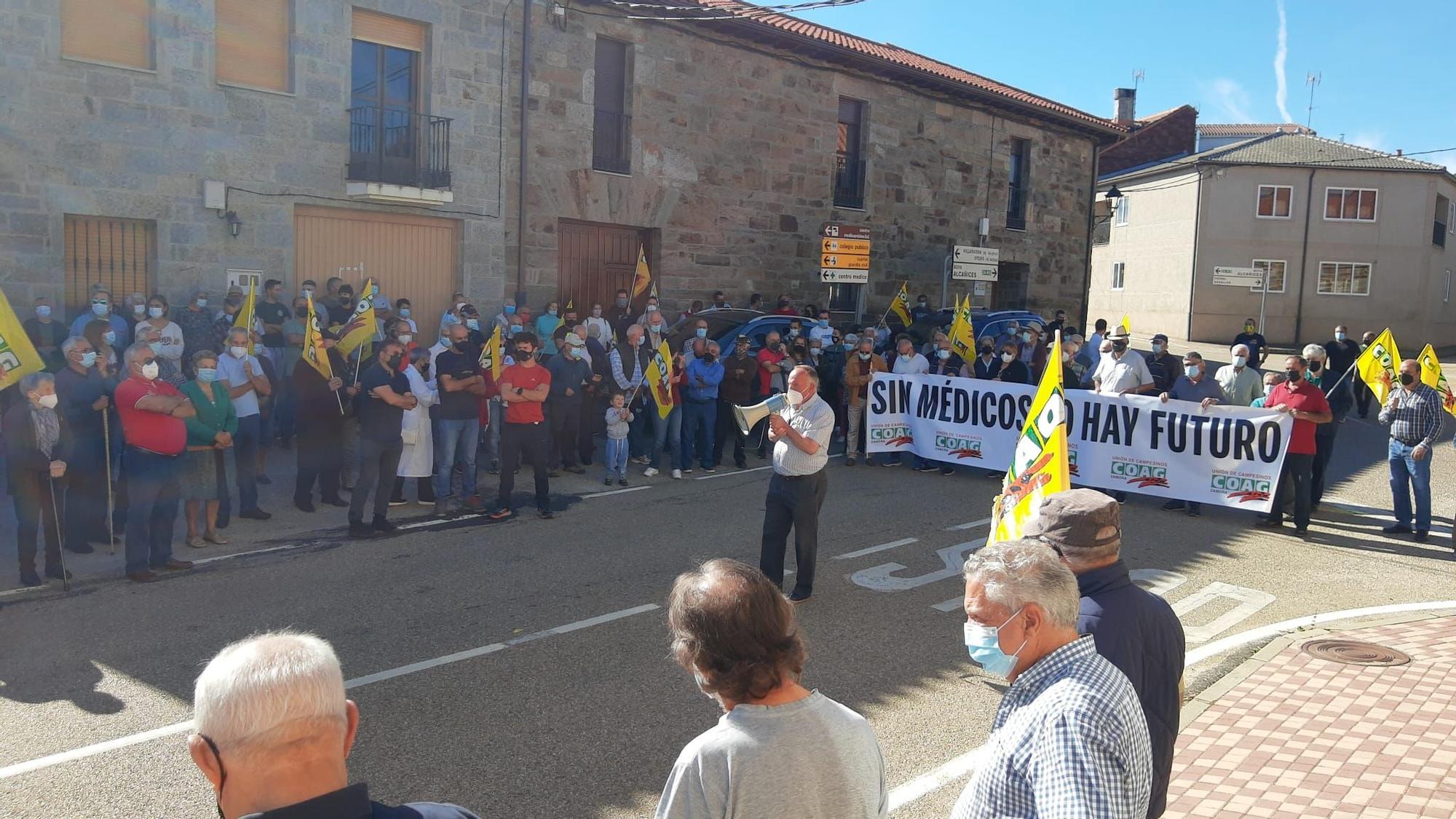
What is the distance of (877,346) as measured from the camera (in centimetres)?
1942

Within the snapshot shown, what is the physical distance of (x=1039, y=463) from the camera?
21.4ft

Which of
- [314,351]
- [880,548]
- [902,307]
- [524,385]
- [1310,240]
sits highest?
[1310,240]

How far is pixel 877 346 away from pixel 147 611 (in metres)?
13.3

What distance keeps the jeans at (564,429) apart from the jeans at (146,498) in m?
5.17

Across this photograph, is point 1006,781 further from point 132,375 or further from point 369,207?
point 369,207

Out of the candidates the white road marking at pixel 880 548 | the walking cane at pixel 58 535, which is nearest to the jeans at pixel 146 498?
the walking cane at pixel 58 535

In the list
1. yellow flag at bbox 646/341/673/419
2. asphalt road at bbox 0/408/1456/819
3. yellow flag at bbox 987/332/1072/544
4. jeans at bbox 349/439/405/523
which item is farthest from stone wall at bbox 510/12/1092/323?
yellow flag at bbox 987/332/1072/544

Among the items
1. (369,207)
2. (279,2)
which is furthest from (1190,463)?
(279,2)

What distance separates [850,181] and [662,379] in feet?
41.2

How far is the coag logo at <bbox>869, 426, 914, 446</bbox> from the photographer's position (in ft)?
50.4

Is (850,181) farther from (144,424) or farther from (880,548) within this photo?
(144,424)

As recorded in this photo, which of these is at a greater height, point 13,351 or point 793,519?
point 13,351

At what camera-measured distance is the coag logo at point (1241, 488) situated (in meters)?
12.3

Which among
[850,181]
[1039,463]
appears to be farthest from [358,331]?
[850,181]
